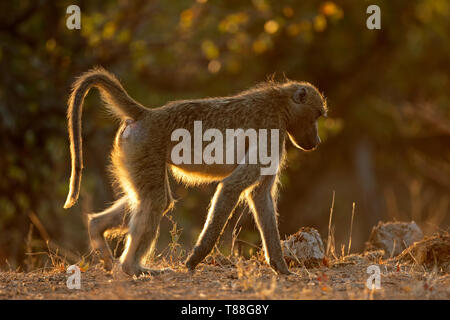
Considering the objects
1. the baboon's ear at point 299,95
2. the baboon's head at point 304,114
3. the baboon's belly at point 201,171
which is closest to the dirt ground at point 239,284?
the baboon's belly at point 201,171

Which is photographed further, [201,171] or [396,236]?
[396,236]

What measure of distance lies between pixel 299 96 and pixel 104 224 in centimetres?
196

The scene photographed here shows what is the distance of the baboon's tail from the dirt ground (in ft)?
2.21

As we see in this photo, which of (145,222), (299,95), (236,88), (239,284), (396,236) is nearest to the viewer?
(239,284)

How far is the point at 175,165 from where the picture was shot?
5742mm

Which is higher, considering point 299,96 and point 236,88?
point 236,88

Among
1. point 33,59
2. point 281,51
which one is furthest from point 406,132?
point 33,59

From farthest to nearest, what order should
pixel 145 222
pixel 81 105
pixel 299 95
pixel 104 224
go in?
pixel 299 95
pixel 104 224
pixel 81 105
pixel 145 222

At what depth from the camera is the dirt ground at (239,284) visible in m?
4.45

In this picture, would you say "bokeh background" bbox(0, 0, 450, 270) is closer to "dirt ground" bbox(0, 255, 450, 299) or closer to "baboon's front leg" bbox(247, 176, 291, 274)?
"dirt ground" bbox(0, 255, 450, 299)

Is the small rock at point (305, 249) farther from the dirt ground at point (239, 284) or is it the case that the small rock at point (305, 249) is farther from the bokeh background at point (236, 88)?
the bokeh background at point (236, 88)

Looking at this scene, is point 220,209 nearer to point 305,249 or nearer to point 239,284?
point 239,284

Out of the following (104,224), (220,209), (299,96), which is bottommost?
(104,224)

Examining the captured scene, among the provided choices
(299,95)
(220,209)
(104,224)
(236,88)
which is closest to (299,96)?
(299,95)
